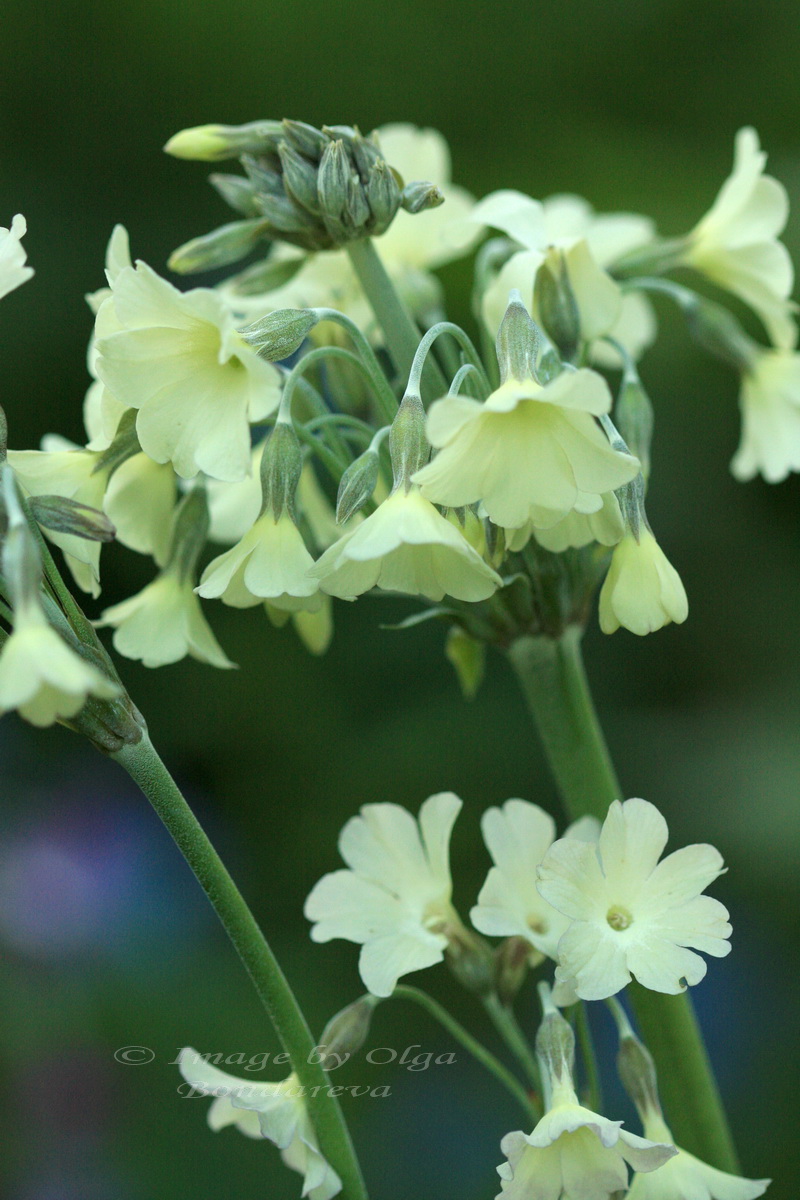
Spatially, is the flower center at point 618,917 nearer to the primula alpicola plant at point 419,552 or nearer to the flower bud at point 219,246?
the primula alpicola plant at point 419,552

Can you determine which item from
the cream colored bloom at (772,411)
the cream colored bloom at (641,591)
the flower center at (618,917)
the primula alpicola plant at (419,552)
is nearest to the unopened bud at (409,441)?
the primula alpicola plant at (419,552)

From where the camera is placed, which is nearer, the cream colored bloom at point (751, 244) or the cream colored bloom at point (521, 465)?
the cream colored bloom at point (521, 465)

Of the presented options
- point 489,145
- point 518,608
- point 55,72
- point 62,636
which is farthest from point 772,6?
point 62,636

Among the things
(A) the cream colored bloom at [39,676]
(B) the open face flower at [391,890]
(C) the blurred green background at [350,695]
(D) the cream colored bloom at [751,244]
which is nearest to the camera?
(A) the cream colored bloom at [39,676]

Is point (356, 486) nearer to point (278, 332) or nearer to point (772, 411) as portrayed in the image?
point (278, 332)

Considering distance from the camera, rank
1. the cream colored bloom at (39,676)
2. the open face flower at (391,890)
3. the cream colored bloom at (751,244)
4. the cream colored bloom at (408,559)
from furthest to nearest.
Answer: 1. the cream colored bloom at (751,244)
2. the open face flower at (391,890)
3. the cream colored bloom at (408,559)
4. the cream colored bloom at (39,676)

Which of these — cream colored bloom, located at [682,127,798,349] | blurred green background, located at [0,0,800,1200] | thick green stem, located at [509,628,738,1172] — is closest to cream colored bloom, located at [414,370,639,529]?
thick green stem, located at [509,628,738,1172]

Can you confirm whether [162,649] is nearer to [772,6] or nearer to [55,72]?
[55,72]
